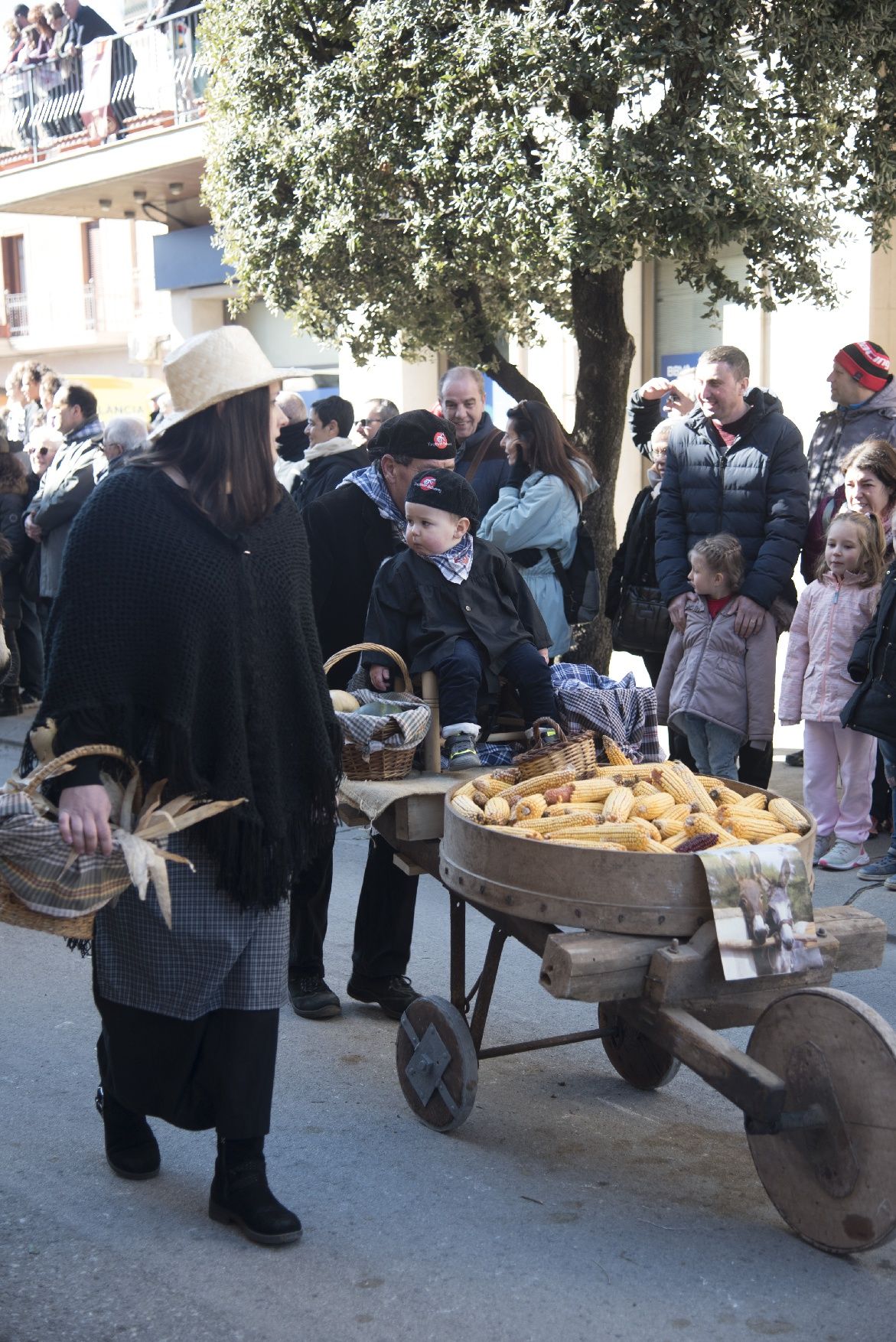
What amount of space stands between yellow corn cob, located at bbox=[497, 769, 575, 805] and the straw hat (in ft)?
4.40

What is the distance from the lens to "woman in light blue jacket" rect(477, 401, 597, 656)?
7.28 meters

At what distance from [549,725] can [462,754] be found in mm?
280

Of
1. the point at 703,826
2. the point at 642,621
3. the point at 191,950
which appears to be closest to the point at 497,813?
the point at 703,826

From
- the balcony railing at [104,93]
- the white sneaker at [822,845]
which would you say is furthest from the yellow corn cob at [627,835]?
the balcony railing at [104,93]

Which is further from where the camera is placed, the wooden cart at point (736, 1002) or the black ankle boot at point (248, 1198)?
the black ankle boot at point (248, 1198)

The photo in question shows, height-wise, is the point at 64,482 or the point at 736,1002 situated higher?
the point at 64,482

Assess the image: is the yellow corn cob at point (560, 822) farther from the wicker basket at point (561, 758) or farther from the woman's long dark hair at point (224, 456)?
the woman's long dark hair at point (224, 456)

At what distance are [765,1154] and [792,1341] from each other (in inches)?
17.3

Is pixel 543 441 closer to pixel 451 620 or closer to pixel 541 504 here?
pixel 541 504

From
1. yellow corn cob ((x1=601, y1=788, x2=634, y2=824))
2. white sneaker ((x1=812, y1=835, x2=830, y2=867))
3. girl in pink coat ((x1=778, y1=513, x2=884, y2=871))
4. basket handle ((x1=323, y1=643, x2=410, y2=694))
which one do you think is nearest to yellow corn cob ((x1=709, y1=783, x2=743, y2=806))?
yellow corn cob ((x1=601, y1=788, x2=634, y2=824))

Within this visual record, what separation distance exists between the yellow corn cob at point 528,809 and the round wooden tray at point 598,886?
0.60 ft

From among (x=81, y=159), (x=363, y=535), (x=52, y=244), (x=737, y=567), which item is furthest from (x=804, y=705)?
(x=52, y=244)

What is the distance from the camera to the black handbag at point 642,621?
786 centimetres

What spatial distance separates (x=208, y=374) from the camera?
11.3ft
